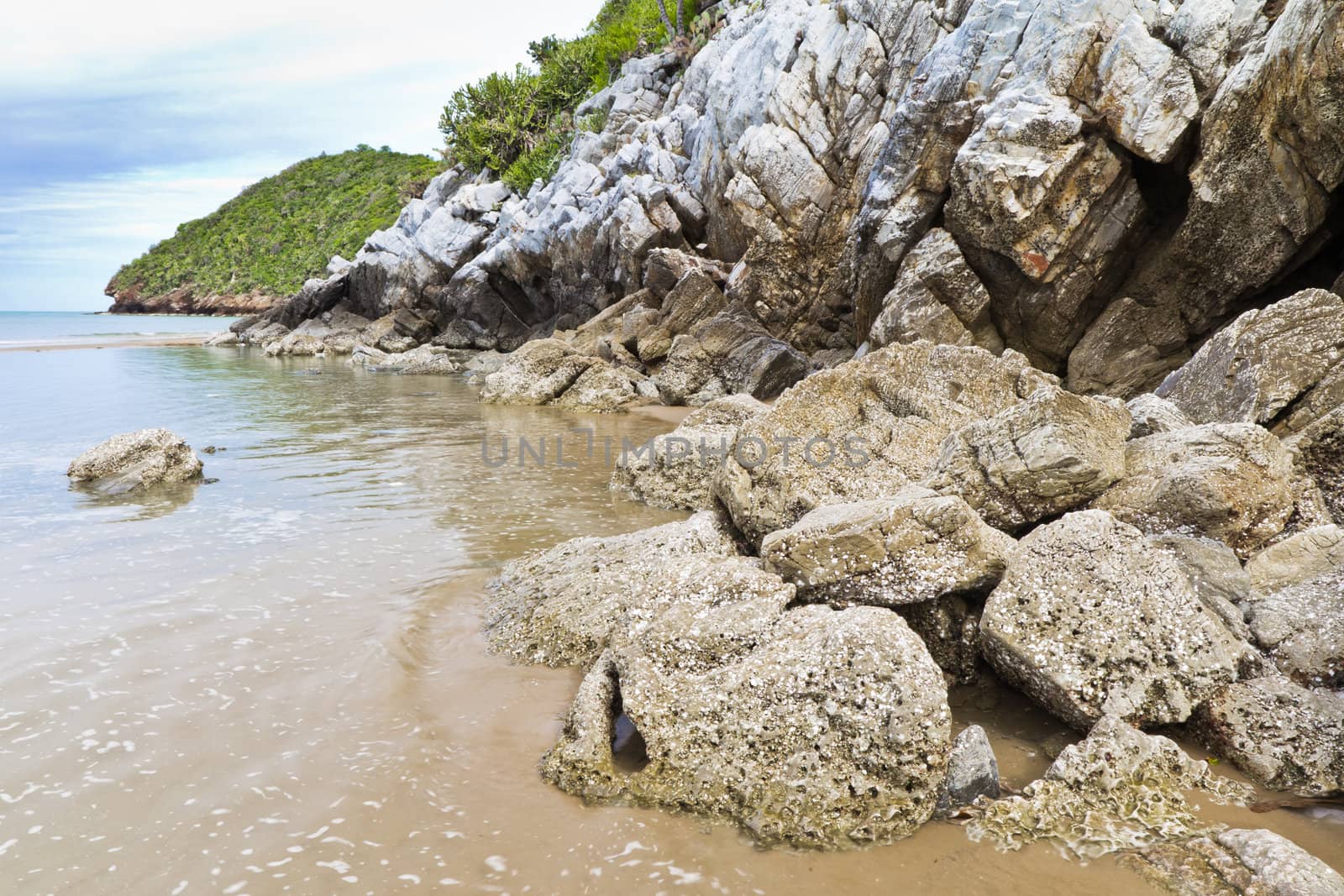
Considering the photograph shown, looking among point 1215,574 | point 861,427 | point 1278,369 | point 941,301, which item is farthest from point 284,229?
point 1215,574

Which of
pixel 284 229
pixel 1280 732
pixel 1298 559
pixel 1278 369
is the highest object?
pixel 284 229

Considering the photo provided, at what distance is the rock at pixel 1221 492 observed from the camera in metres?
6.23

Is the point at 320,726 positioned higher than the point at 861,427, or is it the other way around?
the point at 861,427

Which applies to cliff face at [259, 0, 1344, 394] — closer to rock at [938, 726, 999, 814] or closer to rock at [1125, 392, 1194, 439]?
rock at [1125, 392, 1194, 439]

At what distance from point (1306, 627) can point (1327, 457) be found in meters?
2.51

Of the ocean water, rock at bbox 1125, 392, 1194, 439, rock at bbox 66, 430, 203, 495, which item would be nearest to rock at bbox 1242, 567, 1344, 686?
rock at bbox 1125, 392, 1194, 439

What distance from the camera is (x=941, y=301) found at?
17.0 m

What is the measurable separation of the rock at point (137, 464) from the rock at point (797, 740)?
1097cm

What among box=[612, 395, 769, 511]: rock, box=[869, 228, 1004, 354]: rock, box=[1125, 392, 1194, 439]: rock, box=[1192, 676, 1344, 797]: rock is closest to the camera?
box=[1192, 676, 1344, 797]: rock

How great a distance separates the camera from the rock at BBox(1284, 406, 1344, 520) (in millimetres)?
6594

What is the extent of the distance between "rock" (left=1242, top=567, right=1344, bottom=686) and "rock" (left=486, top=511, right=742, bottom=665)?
317 cm

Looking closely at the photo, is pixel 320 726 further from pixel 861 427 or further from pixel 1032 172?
pixel 1032 172

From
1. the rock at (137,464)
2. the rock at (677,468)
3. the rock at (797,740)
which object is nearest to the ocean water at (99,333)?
the rock at (137,464)

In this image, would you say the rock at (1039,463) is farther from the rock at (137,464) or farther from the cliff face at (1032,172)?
the rock at (137,464)
